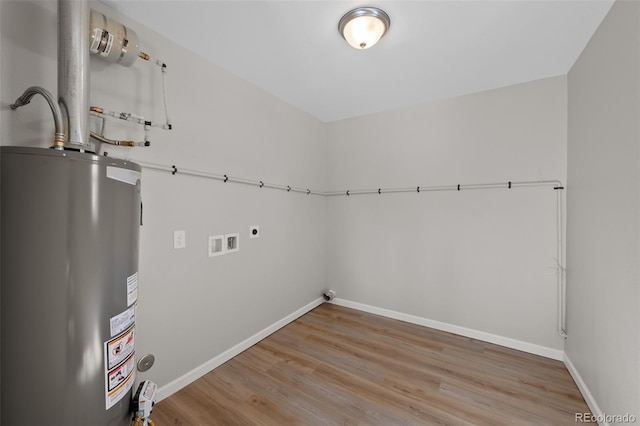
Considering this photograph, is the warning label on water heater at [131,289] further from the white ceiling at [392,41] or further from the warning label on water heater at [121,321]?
the white ceiling at [392,41]

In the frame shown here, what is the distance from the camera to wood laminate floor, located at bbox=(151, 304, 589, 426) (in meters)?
1.59

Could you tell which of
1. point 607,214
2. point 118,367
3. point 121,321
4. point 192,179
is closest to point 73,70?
point 192,179

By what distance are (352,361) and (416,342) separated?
2.48 feet

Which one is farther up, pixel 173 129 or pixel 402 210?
pixel 173 129

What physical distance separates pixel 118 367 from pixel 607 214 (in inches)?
108

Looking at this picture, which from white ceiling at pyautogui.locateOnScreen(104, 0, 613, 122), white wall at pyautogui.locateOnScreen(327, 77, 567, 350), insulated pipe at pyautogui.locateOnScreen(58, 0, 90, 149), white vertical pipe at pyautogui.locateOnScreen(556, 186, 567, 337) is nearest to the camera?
insulated pipe at pyautogui.locateOnScreen(58, 0, 90, 149)

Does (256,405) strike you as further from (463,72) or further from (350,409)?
(463,72)

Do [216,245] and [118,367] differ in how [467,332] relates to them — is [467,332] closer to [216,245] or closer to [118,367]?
[216,245]

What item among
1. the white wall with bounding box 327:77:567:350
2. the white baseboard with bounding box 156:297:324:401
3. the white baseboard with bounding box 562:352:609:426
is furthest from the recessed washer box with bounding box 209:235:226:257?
the white baseboard with bounding box 562:352:609:426

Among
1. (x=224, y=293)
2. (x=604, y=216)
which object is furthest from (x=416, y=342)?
(x=224, y=293)

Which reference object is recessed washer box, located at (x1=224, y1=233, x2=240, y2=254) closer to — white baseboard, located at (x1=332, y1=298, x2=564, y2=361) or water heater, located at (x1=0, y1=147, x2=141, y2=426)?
water heater, located at (x1=0, y1=147, x2=141, y2=426)

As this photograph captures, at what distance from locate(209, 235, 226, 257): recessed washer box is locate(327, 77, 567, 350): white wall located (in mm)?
1710

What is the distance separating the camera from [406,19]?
1600 mm

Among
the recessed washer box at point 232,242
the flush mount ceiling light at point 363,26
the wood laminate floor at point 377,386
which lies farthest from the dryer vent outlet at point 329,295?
the flush mount ceiling light at point 363,26
